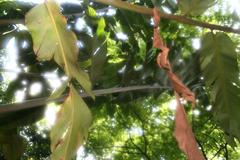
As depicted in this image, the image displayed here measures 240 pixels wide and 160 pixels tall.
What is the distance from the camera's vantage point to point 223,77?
1.26m

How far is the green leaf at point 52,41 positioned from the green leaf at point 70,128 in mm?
41

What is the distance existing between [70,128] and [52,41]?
0.18 meters

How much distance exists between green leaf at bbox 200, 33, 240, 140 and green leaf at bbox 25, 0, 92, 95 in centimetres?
62

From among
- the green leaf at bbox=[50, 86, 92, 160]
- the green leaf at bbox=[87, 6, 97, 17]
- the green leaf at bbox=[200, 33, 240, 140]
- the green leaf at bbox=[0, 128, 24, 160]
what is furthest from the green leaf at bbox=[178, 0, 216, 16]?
the green leaf at bbox=[0, 128, 24, 160]

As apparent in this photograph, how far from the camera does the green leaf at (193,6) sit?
3.04ft

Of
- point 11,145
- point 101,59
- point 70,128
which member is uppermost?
point 70,128

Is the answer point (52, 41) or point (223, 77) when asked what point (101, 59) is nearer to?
point (223, 77)

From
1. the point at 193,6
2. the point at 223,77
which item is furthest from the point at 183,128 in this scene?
the point at 223,77

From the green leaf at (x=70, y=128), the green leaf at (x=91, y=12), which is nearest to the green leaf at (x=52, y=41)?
the green leaf at (x=70, y=128)

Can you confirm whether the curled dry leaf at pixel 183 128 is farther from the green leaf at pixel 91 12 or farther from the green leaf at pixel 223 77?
the green leaf at pixel 91 12

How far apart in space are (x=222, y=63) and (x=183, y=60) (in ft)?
0.96

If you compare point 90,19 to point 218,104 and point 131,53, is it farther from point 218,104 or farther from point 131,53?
point 218,104

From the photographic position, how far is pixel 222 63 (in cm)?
124

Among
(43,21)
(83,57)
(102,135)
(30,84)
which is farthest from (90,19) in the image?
(102,135)
